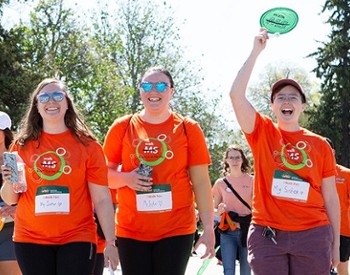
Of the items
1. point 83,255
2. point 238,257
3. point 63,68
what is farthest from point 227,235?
point 63,68

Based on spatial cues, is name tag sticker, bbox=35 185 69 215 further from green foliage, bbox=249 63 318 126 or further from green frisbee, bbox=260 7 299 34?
green foliage, bbox=249 63 318 126

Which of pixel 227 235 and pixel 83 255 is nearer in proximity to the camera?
pixel 83 255

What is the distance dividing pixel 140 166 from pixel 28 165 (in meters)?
0.77

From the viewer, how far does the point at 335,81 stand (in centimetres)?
3731

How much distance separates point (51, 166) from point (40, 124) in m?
0.41

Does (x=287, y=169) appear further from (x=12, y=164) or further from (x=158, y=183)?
(x=12, y=164)

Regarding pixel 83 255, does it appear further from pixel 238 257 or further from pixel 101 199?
pixel 238 257

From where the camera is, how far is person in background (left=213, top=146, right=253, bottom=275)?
8391 mm

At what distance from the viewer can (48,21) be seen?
116 feet

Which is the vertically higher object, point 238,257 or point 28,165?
point 28,165

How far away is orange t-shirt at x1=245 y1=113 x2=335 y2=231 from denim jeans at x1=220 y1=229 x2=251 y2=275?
11.3ft

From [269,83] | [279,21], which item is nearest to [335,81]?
[269,83]

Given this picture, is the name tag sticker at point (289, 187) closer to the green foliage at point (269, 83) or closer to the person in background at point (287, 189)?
the person in background at point (287, 189)

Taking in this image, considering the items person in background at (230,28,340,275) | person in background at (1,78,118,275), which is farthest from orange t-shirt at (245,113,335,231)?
person in background at (1,78,118,275)
